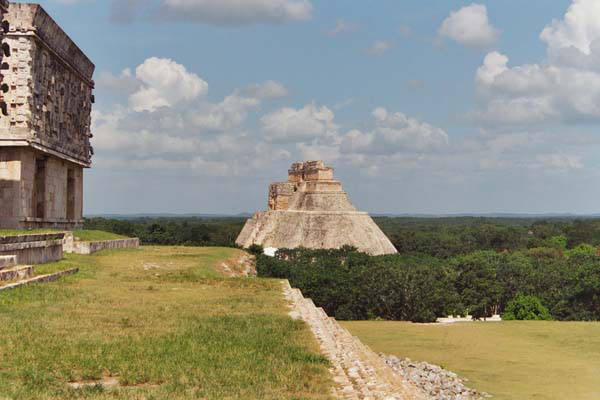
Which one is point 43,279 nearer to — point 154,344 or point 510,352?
point 154,344

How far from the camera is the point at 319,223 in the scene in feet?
141

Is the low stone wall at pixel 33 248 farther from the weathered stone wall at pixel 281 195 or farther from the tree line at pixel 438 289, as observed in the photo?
the weathered stone wall at pixel 281 195

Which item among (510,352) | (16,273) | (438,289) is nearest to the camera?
(16,273)

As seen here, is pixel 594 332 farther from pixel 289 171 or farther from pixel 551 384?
pixel 289 171

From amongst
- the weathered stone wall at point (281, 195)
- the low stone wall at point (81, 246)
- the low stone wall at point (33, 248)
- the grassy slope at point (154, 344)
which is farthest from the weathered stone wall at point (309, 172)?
the grassy slope at point (154, 344)

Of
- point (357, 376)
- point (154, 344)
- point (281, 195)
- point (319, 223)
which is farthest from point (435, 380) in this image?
point (281, 195)

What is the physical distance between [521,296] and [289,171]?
24.6 metres

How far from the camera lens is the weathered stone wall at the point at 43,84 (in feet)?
58.6

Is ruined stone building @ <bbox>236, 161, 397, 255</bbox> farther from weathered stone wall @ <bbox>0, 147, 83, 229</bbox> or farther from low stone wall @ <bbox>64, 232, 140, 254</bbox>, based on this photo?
low stone wall @ <bbox>64, 232, 140, 254</bbox>

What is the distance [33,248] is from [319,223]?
1180 inches

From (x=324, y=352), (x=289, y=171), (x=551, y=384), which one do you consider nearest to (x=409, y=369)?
(x=551, y=384)

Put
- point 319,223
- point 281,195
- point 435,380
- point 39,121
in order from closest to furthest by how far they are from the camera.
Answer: point 435,380 → point 39,121 → point 319,223 → point 281,195

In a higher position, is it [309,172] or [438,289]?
[309,172]

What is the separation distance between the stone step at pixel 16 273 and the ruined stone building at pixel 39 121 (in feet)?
22.7
